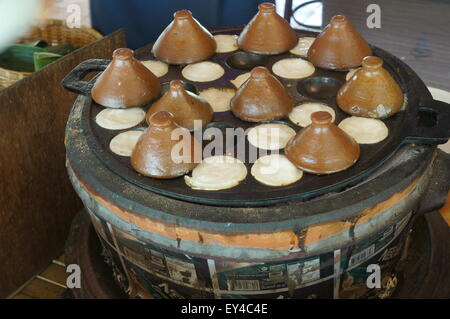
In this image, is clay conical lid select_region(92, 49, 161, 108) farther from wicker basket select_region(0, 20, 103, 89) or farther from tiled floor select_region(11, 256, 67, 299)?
wicker basket select_region(0, 20, 103, 89)

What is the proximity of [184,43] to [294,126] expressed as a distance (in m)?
0.57

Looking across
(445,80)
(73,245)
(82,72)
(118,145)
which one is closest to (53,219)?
(73,245)

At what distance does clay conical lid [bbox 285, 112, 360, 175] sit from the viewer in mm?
1366

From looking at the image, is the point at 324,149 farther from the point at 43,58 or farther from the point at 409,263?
the point at 43,58

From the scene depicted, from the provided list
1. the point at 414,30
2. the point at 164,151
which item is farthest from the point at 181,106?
the point at 414,30

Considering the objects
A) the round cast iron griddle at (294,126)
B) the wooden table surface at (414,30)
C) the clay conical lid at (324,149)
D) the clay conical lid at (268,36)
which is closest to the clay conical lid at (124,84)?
the round cast iron griddle at (294,126)

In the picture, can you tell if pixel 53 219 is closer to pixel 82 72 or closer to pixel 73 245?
pixel 73 245

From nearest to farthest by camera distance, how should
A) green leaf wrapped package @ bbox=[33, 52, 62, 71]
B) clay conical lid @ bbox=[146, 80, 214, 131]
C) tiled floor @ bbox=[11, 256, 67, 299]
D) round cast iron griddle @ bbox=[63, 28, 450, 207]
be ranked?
round cast iron griddle @ bbox=[63, 28, 450, 207] < clay conical lid @ bbox=[146, 80, 214, 131] < tiled floor @ bbox=[11, 256, 67, 299] < green leaf wrapped package @ bbox=[33, 52, 62, 71]

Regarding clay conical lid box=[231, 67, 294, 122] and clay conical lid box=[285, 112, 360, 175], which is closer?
clay conical lid box=[285, 112, 360, 175]

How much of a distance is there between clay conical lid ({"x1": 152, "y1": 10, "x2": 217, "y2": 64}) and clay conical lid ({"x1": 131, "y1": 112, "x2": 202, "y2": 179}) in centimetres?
53

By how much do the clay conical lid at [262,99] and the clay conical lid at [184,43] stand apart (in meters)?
0.35

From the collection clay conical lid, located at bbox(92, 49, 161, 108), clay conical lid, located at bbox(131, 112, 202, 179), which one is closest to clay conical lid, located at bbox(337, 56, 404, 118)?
clay conical lid, located at bbox(131, 112, 202, 179)

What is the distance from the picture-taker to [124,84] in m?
1.63

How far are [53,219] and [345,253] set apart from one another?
61.7 inches
